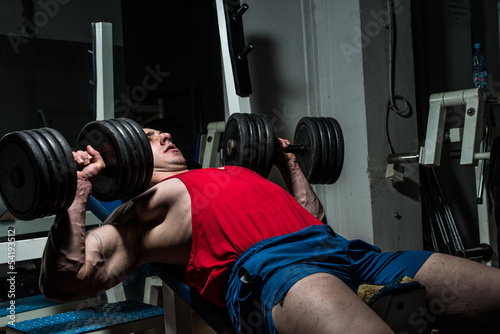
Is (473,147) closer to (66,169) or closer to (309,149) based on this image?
(309,149)

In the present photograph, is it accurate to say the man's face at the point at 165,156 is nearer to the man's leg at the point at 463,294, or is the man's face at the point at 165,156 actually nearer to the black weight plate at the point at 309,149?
the black weight plate at the point at 309,149

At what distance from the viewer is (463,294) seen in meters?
1.49

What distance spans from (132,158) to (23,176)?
29cm

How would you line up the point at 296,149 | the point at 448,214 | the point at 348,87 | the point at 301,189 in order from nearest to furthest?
1. the point at 301,189
2. the point at 296,149
3. the point at 348,87
4. the point at 448,214

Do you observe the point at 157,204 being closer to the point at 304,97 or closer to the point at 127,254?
the point at 127,254

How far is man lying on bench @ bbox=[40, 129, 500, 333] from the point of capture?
1.29 metres

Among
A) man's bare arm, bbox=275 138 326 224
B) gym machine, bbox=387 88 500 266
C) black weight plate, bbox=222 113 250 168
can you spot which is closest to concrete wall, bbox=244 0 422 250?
gym machine, bbox=387 88 500 266

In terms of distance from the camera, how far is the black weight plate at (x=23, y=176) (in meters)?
1.29

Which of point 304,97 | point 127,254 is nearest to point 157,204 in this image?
point 127,254

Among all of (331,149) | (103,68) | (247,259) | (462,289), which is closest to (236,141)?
(331,149)

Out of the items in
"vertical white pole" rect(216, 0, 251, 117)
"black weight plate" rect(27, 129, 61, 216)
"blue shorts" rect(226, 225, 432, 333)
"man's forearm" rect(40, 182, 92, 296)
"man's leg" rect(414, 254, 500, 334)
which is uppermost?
"vertical white pole" rect(216, 0, 251, 117)

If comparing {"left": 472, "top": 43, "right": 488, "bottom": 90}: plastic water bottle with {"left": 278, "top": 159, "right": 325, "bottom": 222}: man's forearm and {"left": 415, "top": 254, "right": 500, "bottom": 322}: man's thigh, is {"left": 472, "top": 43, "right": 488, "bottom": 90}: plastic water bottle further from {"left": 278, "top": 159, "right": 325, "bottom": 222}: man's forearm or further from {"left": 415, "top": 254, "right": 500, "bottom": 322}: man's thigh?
{"left": 415, "top": 254, "right": 500, "bottom": 322}: man's thigh

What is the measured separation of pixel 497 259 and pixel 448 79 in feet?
4.41

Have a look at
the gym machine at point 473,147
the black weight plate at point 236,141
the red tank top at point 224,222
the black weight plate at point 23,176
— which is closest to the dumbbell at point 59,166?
the black weight plate at point 23,176
